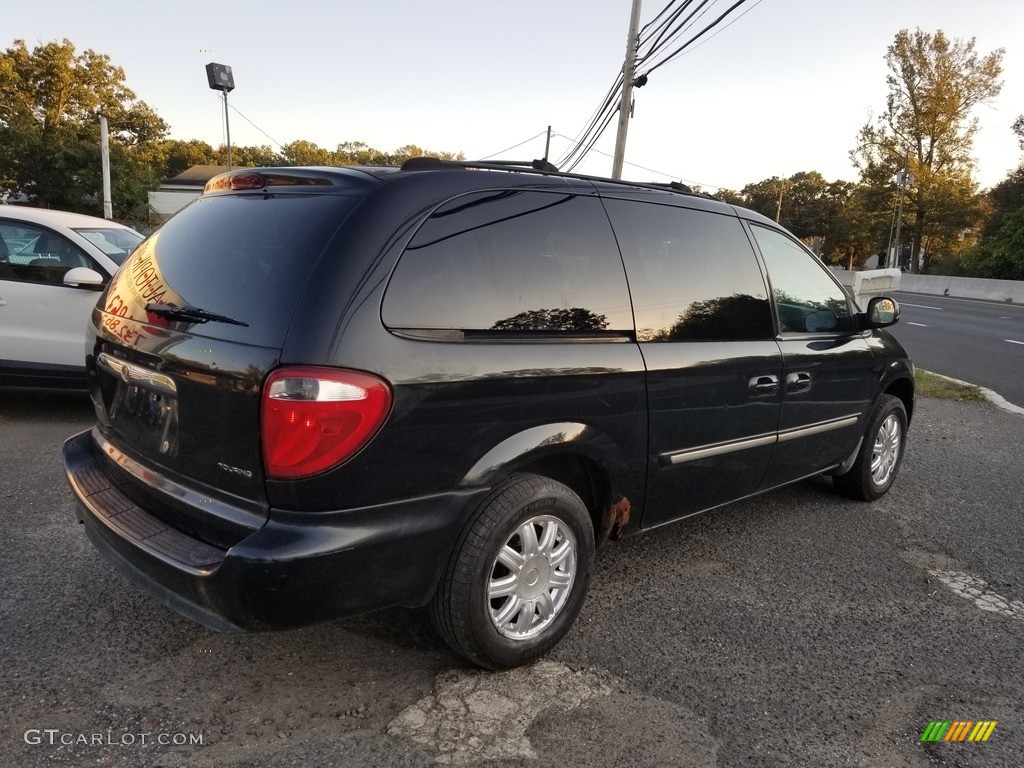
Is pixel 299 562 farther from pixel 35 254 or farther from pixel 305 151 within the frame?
pixel 305 151

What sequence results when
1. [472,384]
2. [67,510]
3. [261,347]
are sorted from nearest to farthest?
[261,347] → [472,384] → [67,510]

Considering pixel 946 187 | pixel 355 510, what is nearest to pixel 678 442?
pixel 355 510

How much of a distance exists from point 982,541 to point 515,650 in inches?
125

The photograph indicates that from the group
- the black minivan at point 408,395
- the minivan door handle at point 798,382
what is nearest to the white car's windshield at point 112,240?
the black minivan at point 408,395

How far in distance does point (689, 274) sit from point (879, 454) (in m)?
2.38

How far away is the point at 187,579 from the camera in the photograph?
2.22m

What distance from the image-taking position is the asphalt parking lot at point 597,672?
2289 mm

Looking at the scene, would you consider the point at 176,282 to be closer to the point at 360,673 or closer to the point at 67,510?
the point at 360,673

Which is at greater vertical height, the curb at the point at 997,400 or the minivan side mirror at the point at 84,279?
the minivan side mirror at the point at 84,279

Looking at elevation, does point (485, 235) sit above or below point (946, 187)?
below

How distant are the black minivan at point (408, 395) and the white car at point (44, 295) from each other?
3052mm

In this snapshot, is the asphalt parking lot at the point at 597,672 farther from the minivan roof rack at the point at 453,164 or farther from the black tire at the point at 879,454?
the minivan roof rack at the point at 453,164

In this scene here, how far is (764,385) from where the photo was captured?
3.53 metres

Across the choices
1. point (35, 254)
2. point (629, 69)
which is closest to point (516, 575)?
point (35, 254)
